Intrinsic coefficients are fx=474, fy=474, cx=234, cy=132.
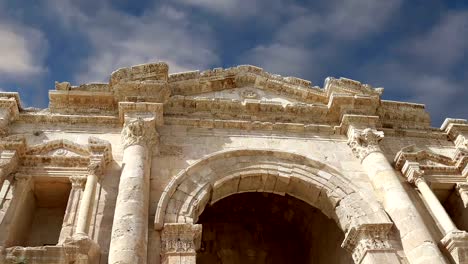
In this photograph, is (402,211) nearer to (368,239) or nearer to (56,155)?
(368,239)

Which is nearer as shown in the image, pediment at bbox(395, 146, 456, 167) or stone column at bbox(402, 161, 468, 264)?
stone column at bbox(402, 161, 468, 264)

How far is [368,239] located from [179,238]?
369cm

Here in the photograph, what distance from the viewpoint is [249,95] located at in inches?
502

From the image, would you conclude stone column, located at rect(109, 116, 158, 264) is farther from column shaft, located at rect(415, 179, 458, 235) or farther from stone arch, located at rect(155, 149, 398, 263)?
column shaft, located at rect(415, 179, 458, 235)

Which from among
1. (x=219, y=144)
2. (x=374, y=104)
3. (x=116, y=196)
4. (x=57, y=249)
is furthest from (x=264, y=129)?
(x=57, y=249)

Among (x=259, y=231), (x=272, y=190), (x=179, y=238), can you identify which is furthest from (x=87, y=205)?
(x=259, y=231)

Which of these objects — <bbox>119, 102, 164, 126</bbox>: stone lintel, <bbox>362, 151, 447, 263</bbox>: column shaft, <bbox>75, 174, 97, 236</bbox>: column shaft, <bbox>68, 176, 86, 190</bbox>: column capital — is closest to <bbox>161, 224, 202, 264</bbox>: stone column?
<bbox>75, 174, 97, 236</bbox>: column shaft

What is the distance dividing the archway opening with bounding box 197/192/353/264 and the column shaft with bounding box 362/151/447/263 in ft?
9.47

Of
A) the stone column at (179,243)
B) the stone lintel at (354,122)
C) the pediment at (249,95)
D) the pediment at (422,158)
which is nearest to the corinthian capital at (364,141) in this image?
the stone lintel at (354,122)

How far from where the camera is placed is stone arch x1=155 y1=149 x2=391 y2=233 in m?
9.63

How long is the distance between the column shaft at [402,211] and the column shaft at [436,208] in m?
0.57

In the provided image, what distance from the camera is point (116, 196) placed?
9.48 metres

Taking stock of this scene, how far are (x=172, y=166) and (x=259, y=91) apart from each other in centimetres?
392

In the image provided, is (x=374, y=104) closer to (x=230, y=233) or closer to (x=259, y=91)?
(x=259, y=91)
